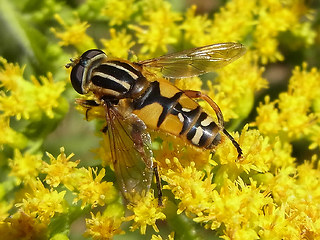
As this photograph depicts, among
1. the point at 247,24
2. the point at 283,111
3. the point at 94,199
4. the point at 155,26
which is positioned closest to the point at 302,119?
the point at 283,111

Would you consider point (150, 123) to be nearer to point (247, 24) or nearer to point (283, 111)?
point (283, 111)

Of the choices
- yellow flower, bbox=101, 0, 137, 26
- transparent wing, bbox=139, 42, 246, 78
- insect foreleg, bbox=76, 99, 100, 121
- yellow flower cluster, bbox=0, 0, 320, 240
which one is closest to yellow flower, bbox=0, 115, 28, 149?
yellow flower cluster, bbox=0, 0, 320, 240

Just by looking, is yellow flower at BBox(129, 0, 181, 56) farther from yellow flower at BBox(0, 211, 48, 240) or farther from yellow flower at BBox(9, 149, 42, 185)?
yellow flower at BBox(0, 211, 48, 240)

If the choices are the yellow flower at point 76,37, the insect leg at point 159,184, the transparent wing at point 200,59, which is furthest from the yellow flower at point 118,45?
the insect leg at point 159,184

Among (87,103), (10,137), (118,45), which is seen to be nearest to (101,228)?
(87,103)

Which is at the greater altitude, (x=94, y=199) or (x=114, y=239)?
(x=94, y=199)
